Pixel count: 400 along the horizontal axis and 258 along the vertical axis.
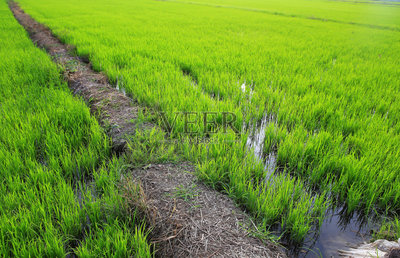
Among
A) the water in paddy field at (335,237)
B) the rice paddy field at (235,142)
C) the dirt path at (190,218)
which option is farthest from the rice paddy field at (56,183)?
the water in paddy field at (335,237)

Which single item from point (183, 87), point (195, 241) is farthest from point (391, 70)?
point (195, 241)

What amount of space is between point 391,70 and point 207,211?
4.35 meters

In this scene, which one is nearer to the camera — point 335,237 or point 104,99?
point 335,237

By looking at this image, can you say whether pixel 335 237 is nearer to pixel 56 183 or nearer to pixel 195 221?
pixel 195 221

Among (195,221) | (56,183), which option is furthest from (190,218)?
(56,183)

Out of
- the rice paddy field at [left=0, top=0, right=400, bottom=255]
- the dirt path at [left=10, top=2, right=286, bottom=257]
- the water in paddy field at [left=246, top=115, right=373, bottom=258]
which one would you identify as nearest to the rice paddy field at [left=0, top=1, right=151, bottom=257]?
the rice paddy field at [left=0, top=0, right=400, bottom=255]

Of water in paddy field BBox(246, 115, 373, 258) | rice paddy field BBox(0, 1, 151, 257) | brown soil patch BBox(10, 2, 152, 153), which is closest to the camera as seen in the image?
rice paddy field BBox(0, 1, 151, 257)

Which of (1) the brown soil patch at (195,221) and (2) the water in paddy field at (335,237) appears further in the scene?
(2) the water in paddy field at (335,237)

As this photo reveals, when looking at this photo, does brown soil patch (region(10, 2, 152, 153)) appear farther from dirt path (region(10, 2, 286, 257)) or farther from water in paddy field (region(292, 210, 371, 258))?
water in paddy field (region(292, 210, 371, 258))

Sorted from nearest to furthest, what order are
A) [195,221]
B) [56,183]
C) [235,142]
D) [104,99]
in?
[195,221], [56,183], [235,142], [104,99]

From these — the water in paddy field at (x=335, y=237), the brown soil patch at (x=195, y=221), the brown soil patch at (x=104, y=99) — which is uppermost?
the brown soil patch at (x=104, y=99)

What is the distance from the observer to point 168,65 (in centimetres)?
366

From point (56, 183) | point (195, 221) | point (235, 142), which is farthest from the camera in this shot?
point (235, 142)

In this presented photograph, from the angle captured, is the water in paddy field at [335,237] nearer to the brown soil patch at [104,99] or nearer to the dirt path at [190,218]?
the dirt path at [190,218]
